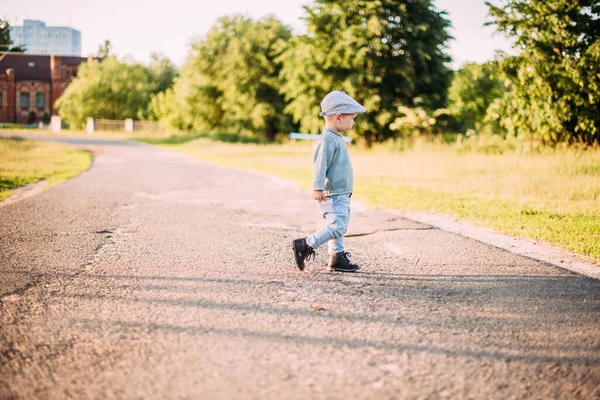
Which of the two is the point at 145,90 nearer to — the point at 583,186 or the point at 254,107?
the point at 254,107

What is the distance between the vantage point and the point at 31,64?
258 feet

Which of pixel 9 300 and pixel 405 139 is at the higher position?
pixel 405 139

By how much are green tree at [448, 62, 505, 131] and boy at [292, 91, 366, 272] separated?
25156 mm

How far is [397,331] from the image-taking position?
298 cm

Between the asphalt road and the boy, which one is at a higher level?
the boy

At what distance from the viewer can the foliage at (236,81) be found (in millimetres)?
43281

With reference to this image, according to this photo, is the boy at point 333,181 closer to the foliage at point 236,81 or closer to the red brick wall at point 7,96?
the foliage at point 236,81

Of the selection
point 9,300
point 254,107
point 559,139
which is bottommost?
point 9,300

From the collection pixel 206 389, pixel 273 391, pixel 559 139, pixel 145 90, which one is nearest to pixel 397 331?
pixel 273 391

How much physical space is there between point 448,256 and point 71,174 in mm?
11098

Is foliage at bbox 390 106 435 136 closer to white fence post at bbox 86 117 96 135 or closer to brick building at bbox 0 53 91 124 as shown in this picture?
white fence post at bbox 86 117 96 135

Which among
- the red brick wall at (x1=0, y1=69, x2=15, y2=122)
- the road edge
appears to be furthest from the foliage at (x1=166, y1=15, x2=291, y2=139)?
the red brick wall at (x1=0, y1=69, x2=15, y2=122)

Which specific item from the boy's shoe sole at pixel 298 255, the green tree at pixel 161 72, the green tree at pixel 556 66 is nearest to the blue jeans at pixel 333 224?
the boy's shoe sole at pixel 298 255

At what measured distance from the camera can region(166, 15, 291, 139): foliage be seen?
43281mm
